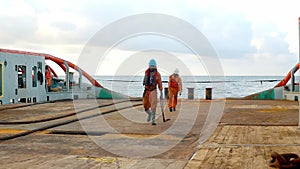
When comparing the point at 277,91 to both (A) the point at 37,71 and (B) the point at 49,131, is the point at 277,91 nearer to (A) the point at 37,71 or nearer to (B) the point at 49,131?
(A) the point at 37,71

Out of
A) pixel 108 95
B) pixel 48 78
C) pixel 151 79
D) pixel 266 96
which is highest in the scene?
pixel 48 78

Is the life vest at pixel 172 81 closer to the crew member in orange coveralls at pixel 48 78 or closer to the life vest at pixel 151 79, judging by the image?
the life vest at pixel 151 79

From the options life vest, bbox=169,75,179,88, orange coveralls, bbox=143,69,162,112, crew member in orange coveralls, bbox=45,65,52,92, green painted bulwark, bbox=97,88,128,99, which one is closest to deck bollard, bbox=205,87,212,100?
green painted bulwark, bbox=97,88,128,99

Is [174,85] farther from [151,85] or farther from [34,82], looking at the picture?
[34,82]

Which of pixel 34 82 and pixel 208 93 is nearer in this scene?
pixel 34 82

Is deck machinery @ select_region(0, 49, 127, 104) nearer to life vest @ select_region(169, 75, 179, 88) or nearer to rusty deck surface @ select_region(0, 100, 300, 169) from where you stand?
life vest @ select_region(169, 75, 179, 88)

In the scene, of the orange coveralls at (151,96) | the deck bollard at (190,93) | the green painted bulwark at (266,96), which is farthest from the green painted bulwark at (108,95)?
the orange coveralls at (151,96)

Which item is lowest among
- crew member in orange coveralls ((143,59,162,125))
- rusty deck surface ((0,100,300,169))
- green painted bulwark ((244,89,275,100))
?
rusty deck surface ((0,100,300,169))

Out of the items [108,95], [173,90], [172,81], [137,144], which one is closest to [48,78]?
[108,95]

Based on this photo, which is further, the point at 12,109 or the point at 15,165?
the point at 12,109

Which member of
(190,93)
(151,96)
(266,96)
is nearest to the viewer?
(151,96)

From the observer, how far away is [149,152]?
279 inches

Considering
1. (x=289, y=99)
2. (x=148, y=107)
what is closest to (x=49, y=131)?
(x=148, y=107)

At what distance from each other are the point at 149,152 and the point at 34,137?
3.02 meters
